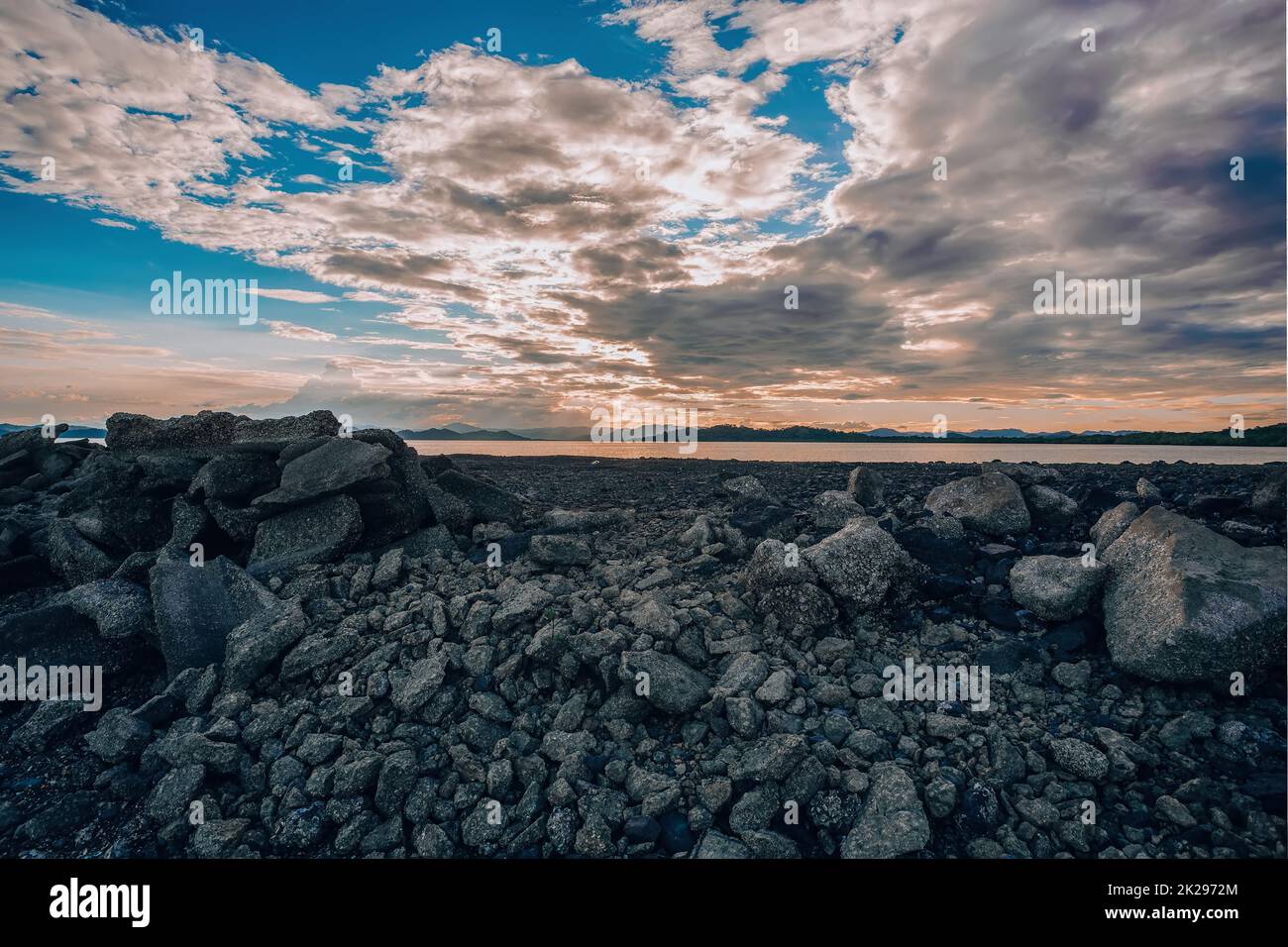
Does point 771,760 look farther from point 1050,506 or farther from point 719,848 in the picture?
point 1050,506

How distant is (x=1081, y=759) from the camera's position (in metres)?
6.13

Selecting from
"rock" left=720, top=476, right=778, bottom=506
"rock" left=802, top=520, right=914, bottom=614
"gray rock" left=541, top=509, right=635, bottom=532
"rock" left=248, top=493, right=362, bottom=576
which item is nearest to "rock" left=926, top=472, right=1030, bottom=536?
"rock" left=802, top=520, right=914, bottom=614

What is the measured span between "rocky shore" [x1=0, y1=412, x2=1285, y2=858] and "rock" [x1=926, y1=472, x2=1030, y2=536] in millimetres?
58

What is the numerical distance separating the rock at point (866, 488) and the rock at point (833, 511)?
1.44 metres

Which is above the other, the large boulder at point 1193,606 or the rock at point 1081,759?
the large boulder at point 1193,606

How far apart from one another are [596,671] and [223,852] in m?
4.27

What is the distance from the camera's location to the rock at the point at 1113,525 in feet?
31.7

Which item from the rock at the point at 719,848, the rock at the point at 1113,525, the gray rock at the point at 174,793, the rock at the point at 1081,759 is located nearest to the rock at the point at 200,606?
the gray rock at the point at 174,793

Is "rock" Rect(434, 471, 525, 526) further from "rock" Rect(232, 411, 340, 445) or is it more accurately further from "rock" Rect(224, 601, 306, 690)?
"rock" Rect(224, 601, 306, 690)

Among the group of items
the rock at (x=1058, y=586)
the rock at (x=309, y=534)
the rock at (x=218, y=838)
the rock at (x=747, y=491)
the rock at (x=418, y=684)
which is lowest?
the rock at (x=218, y=838)

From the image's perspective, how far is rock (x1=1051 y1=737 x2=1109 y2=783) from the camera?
237 inches

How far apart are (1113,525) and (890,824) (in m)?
7.33

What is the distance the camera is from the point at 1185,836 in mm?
5484

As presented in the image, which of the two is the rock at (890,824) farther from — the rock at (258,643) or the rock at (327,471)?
the rock at (327,471)
